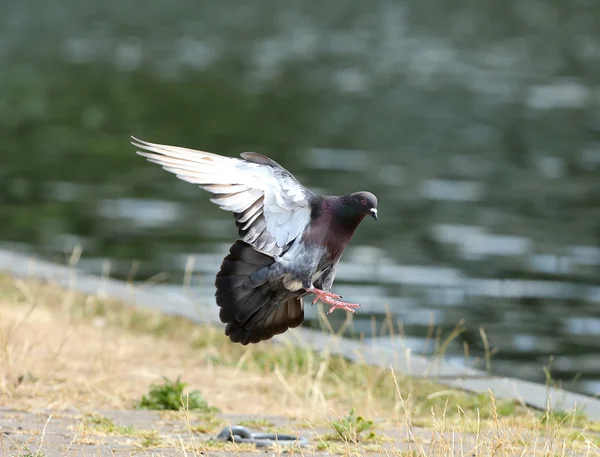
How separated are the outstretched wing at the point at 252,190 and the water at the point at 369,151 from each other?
324 centimetres

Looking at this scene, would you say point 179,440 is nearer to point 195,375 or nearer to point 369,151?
point 195,375

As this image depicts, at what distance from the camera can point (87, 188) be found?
17547 millimetres

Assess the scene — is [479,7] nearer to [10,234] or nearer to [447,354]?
[10,234]

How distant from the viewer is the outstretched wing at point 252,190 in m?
5.24

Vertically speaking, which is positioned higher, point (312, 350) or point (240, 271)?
point (240, 271)

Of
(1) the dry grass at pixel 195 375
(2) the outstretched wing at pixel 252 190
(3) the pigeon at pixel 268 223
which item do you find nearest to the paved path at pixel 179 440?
(1) the dry grass at pixel 195 375

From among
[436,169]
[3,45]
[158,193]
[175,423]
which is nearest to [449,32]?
[3,45]

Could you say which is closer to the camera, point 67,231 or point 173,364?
point 173,364

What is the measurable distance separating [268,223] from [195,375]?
346 cm

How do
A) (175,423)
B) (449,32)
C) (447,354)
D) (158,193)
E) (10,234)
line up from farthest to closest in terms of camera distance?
1. (449,32)
2. (158,193)
3. (10,234)
4. (447,354)
5. (175,423)

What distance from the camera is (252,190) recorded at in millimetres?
5293

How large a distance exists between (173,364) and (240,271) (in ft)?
11.9

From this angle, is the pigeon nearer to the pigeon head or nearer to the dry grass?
the pigeon head

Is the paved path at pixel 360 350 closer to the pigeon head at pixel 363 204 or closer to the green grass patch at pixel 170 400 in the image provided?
the green grass patch at pixel 170 400
